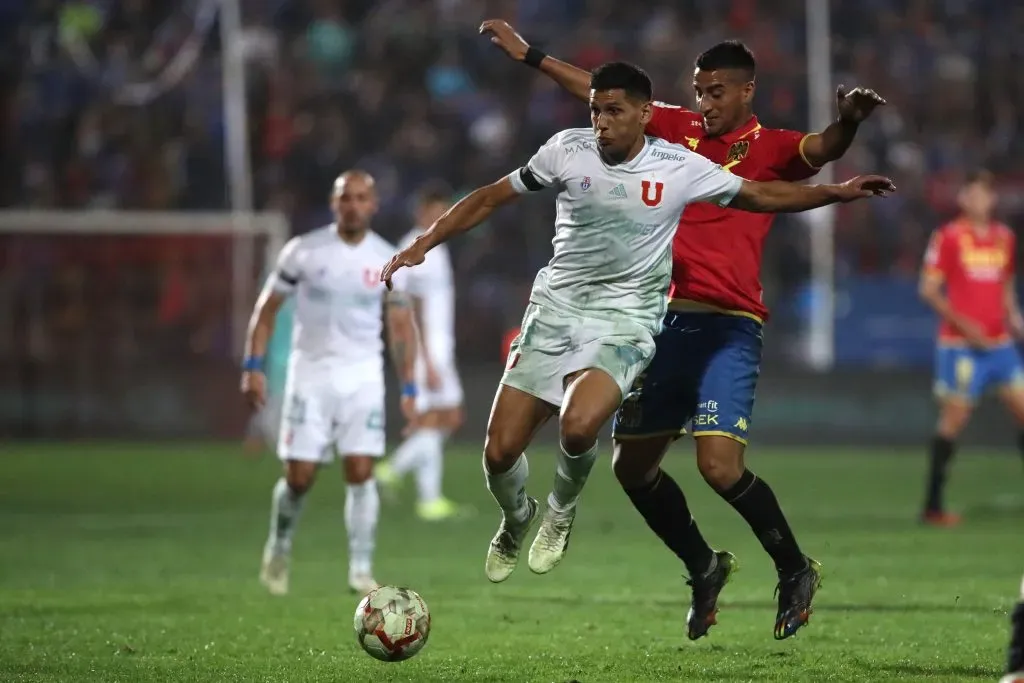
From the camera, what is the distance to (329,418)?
33.5ft

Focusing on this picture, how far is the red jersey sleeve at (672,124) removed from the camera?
792 centimetres

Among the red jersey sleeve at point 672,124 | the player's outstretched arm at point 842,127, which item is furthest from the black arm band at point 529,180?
the player's outstretched arm at point 842,127

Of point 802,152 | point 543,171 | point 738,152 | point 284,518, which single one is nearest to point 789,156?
point 802,152

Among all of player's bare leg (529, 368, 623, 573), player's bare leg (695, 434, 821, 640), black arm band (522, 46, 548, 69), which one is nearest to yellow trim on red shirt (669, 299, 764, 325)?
player's bare leg (695, 434, 821, 640)

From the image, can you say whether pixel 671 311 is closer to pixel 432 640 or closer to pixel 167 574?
pixel 432 640

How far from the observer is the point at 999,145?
21.1m

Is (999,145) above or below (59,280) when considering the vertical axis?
above

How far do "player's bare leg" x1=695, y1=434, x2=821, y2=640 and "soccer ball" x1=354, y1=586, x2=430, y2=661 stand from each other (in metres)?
1.47

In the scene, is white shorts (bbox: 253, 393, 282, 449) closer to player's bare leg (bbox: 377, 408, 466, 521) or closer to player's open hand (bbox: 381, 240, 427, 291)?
player's bare leg (bbox: 377, 408, 466, 521)

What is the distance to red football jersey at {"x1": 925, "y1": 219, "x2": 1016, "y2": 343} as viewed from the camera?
13.9 metres

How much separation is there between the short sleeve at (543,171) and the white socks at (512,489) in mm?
1219

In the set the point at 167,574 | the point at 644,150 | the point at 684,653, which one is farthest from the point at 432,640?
the point at 167,574

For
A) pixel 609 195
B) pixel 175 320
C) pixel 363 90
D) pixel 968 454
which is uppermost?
pixel 363 90

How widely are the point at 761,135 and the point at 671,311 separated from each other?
93cm
